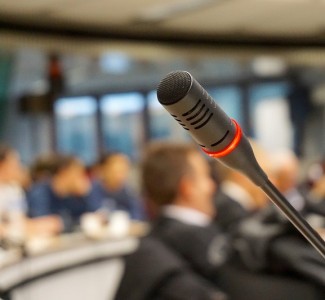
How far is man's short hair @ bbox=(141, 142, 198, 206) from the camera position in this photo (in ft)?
7.41

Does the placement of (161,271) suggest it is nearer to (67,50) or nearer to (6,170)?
(6,170)

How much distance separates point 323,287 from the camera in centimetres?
169

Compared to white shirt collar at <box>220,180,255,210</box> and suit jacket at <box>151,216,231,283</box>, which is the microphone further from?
white shirt collar at <box>220,180,255,210</box>


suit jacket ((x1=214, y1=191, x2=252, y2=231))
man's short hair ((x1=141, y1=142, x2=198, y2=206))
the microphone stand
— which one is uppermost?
the microphone stand

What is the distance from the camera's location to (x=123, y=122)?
9.59m

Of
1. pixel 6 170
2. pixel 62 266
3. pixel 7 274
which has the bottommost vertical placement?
pixel 62 266

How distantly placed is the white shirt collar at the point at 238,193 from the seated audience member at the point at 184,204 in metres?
1.49

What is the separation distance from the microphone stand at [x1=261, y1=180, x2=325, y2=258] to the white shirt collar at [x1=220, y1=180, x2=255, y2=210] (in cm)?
334

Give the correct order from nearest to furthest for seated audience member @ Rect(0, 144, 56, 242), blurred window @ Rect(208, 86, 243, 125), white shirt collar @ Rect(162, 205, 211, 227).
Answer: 1. white shirt collar @ Rect(162, 205, 211, 227)
2. seated audience member @ Rect(0, 144, 56, 242)
3. blurred window @ Rect(208, 86, 243, 125)

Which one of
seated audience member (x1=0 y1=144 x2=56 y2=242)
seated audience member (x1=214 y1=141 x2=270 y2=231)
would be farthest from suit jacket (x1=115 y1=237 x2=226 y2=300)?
seated audience member (x1=0 y1=144 x2=56 y2=242)

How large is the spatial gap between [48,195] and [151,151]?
9.36 ft

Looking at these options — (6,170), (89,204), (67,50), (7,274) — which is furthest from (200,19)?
(7,274)

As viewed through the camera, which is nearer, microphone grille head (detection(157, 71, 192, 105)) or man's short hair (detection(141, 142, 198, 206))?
microphone grille head (detection(157, 71, 192, 105))

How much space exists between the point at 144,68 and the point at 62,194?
4198 mm
